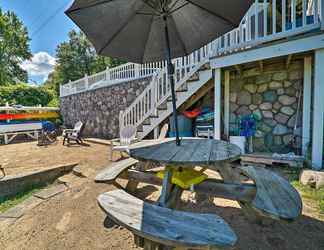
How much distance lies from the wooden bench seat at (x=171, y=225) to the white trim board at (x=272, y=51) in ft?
10.4

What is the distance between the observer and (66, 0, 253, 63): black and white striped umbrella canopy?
187cm

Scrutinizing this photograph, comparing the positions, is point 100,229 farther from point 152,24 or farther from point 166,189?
point 152,24

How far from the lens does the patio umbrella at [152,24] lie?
1.86 meters

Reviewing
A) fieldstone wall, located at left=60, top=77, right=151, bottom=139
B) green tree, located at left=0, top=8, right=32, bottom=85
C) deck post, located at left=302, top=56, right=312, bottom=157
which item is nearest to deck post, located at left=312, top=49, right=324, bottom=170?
deck post, located at left=302, top=56, right=312, bottom=157

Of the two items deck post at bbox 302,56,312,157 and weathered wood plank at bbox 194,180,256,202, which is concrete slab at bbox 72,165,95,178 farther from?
deck post at bbox 302,56,312,157

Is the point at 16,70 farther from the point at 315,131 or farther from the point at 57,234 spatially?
the point at 315,131

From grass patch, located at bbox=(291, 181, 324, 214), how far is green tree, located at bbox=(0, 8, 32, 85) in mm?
21690

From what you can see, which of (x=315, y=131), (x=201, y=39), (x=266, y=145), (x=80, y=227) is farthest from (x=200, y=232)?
(x=266, y=145)

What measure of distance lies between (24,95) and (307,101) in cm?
1500

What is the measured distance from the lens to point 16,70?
19.0 metres

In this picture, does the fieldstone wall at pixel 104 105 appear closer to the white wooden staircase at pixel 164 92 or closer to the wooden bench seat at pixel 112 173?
the white wooden staircase at pixel 164 92

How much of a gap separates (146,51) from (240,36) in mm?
2243

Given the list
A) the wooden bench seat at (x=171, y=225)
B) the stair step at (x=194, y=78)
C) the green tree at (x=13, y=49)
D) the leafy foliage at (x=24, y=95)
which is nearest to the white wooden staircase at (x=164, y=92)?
the stair step at (x=194, y=78)

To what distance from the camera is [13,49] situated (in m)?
18.2
